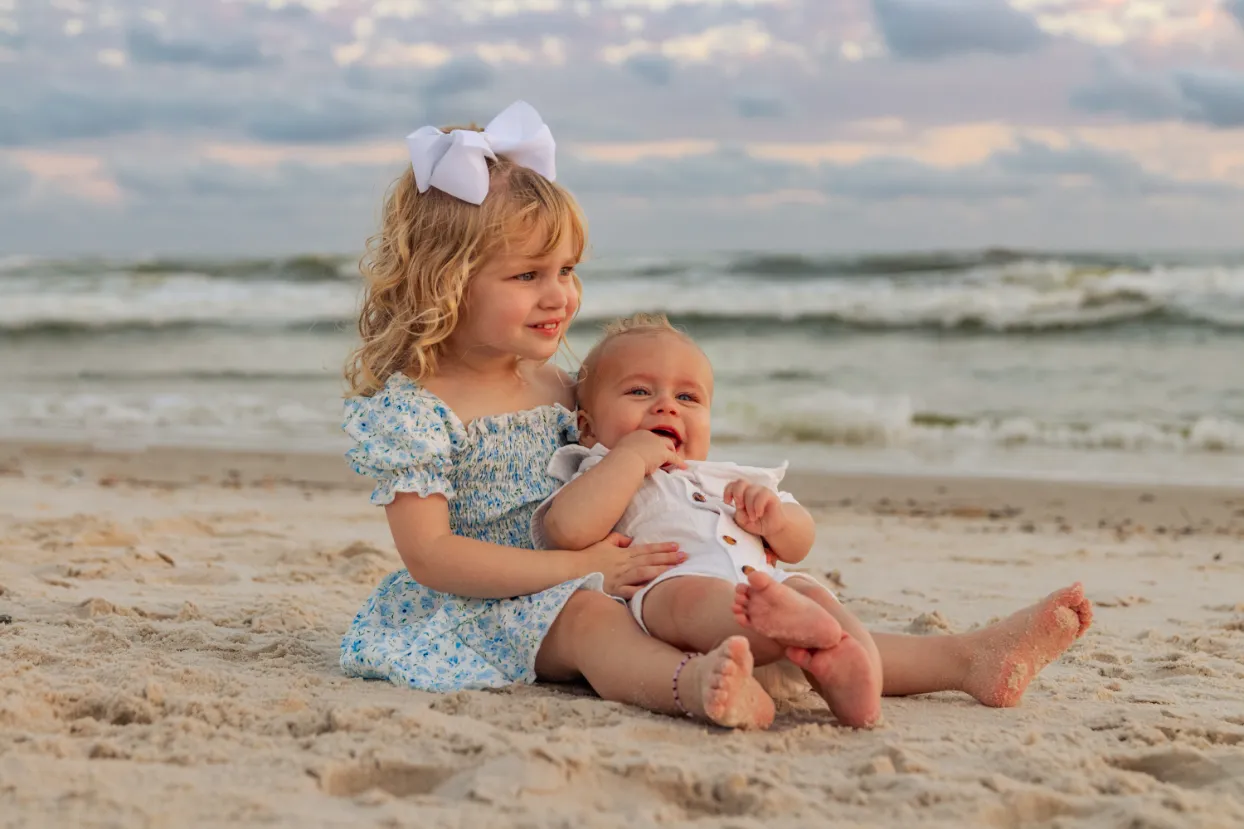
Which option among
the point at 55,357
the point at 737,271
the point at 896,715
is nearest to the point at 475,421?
the point at 896,715

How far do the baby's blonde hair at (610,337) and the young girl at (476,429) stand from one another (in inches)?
3.3

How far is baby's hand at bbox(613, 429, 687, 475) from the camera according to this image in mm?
3018

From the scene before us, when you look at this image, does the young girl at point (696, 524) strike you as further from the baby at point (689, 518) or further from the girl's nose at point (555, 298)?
the girl's nose at point (555, 298)

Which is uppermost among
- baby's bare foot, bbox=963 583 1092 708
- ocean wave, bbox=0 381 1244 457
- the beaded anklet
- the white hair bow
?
the white hair bow

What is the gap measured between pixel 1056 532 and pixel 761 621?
4.07m

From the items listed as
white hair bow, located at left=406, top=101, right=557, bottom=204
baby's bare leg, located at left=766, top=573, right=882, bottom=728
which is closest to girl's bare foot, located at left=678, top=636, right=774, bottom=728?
baby's bare leg, located at left=766, top=573, right=882, bottom=728

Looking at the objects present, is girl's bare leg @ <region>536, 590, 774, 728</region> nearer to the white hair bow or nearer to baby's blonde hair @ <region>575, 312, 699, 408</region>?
baby's blonde hair @ <region>575, 312, 699, 408</region>

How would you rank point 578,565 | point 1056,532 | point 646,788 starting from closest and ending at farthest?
point 646,788 → point 578,565 → point 1056,532

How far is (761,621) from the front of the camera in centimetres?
246

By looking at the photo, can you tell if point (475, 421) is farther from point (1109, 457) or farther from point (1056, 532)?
point (1109, 457)

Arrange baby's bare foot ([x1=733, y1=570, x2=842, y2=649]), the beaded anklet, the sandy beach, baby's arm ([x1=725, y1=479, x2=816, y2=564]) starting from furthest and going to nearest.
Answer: baby's arm ([x1=725, y1=479, x2=816, y2=564]) → the beaded anklet → baby's bare foot ([x1=733, y1=570, x2=842, y2=649]) → the sandy beach

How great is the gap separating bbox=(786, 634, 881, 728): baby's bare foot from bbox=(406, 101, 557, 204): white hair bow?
1.34m

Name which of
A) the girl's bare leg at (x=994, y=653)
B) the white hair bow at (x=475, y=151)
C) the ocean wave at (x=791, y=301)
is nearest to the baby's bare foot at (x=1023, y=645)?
the girl's bare leg at (x=994, y=653)

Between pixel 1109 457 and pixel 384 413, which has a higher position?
pixel 384 413
